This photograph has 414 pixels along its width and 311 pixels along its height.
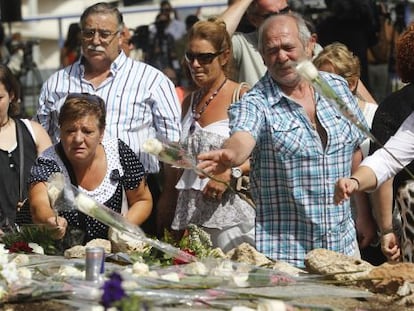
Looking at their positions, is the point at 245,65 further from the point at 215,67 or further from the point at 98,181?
the point at 98,181

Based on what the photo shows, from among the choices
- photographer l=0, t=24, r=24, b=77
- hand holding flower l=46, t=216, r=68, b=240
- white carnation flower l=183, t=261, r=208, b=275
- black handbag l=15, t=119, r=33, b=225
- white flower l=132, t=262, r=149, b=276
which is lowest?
white carnation flower l=183, t=261, r=208, b=275

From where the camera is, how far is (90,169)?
6355mm

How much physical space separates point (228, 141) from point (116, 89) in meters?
1.89

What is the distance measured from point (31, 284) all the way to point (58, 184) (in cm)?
62

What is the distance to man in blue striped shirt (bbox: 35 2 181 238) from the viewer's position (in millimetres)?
7203

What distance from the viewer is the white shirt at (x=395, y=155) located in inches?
211

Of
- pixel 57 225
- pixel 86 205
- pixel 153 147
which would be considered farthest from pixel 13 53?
pixel 86 205

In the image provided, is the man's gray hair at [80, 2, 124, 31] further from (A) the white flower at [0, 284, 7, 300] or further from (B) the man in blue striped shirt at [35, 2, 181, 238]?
(A) the white flower at [0, 284, 7, 300]

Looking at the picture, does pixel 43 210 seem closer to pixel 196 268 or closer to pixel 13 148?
pixel 13 148

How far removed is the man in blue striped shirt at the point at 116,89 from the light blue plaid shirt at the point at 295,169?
1.33 m

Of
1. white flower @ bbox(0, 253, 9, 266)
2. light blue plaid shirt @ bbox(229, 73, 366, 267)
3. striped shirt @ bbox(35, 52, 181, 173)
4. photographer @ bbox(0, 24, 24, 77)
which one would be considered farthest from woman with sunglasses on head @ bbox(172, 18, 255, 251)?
photographer @ bbox(0, 24, 24, 77)

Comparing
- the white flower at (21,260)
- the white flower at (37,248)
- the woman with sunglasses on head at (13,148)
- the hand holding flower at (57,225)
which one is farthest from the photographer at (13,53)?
the white flower at (21,260)

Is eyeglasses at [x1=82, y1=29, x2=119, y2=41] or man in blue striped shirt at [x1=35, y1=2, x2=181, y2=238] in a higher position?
eyeglasses at [x1=82, y1=29, x2=119, y2=41]

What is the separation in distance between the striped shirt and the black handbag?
1.20 ft
